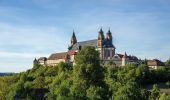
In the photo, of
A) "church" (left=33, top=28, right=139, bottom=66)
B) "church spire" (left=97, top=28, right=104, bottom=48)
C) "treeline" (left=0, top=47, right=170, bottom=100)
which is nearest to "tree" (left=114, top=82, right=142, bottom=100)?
"treeline" (left=0, top=47, right=170, bottom=100)

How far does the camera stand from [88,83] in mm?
88312

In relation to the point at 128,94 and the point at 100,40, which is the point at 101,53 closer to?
the point at 100,40

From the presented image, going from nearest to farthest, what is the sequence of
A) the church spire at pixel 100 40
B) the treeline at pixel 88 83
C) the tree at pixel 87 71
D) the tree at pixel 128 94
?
the tree at pixel 128 94
the treeline at pixel 88 83
the tree at pixel 87 71
the church spire at pixel 100 40

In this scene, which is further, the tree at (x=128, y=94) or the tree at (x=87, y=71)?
the tree at (x=87, y=71)

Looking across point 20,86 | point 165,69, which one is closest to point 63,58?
point 165,69

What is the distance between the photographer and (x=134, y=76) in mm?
109125

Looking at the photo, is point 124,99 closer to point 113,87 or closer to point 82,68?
point 113,87

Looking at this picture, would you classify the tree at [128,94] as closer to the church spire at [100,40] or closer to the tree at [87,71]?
the tree at [87,71]

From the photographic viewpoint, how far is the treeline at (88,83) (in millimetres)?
73562

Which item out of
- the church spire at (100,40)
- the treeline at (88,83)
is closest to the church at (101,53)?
the church spire at (100,40)

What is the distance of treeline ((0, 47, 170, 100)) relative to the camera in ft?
241

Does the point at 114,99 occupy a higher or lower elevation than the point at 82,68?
lower

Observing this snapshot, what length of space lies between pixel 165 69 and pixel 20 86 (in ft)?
151

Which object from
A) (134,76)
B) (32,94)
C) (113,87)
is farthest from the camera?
(134,76)
